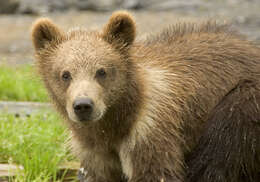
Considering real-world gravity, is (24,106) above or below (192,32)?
below

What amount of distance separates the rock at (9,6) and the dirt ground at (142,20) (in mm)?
335

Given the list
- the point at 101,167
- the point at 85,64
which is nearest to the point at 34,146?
the point at 101,167

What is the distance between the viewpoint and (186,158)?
590cm

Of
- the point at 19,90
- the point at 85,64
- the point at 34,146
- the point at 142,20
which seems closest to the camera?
the point at 85,64

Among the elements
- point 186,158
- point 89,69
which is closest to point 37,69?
point 89,69

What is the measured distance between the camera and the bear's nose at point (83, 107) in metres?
4.88

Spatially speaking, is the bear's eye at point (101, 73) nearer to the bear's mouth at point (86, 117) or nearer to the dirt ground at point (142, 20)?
the bear's mouth at point (86, 117)

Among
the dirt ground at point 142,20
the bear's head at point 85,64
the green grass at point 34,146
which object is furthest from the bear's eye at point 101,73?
the dirt ground at point 142,20

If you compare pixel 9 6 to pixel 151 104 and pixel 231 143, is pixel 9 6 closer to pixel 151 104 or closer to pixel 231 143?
pixel 151 104

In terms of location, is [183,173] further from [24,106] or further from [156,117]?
[24,106]

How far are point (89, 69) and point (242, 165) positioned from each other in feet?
5.93

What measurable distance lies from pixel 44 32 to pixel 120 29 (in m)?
0.75

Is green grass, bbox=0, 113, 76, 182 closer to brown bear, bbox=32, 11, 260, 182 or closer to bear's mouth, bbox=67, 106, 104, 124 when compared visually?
brown bear, bbox=32, 11, 260, 182

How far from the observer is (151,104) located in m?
5.64
